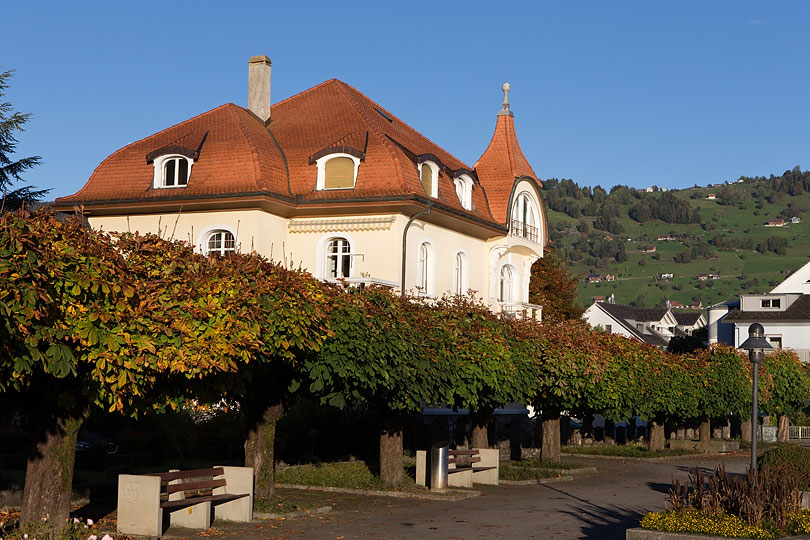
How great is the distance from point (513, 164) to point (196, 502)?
28013 mm

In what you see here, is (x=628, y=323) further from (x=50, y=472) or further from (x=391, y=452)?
(x=50, y=472)

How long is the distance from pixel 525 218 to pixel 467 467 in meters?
20.7

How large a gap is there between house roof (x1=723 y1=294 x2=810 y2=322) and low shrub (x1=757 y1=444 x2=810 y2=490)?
62646 mm

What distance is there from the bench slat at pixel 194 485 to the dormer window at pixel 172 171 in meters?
19.6

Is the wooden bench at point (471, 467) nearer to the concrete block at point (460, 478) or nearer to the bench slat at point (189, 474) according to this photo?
the concrete block at point (460, 478)

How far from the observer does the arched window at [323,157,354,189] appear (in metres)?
36.3

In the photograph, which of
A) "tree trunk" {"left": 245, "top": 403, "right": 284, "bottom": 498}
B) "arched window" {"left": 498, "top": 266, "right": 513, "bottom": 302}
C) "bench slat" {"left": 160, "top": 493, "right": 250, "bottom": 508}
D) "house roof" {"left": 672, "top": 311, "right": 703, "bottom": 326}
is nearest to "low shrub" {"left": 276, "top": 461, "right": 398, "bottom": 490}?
"tree trunk" {"left": 245, "top": 403, "right": 284, "bottom": 498}

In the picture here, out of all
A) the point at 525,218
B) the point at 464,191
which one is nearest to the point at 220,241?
the point at 464,191

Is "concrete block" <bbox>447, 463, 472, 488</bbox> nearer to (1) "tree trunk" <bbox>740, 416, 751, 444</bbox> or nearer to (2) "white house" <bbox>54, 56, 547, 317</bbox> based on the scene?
(2) "white house" <bbox>54, 56, 547, 317</bbox>

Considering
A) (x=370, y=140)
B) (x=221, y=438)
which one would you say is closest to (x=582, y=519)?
(x=221, y=438)

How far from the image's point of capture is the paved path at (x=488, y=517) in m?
17.9

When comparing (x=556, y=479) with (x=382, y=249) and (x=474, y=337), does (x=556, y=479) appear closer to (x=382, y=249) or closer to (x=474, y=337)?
(x=474, y=337)

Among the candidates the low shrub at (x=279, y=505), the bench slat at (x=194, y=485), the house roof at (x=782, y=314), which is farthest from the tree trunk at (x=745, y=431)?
the bench slat at (x=194, y=485)

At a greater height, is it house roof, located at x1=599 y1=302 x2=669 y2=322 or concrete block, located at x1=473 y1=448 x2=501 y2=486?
house roof, located at x1=599 y1=302 x2=669 y2=322
